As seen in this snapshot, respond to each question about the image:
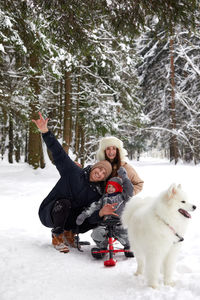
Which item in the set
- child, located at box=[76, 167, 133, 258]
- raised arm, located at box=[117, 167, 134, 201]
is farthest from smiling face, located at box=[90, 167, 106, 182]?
raised arm, located at box=[117, 167, 134, 201]

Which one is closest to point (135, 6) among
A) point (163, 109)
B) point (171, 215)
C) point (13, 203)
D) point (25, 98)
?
point (171, 215)

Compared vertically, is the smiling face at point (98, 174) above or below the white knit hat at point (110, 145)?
below

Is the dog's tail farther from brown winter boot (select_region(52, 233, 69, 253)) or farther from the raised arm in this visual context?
brown winter boot (select_region(52, 233, 69, 253))

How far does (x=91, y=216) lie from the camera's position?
4.11 m

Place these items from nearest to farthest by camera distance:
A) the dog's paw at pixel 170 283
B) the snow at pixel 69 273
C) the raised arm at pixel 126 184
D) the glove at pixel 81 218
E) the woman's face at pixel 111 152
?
the snow at pixel 69 273 < the dog's paw at pixel 170 283 < the raised arm at pixel 126 184 < the glove at pixel 81 218 < the woman's face at pixel 111 152

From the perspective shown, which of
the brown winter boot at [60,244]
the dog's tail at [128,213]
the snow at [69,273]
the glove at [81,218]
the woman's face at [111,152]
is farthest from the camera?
the woman's face at [111,152]

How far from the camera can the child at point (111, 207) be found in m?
3.80

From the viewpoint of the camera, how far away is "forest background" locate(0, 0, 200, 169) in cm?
412

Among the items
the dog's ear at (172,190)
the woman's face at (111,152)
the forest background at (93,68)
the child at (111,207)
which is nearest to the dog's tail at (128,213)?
the child at (111,207)

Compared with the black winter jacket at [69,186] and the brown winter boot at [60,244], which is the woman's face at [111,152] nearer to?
the black winter jacket at [69,186]

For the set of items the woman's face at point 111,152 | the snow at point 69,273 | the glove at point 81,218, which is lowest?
the snow at point 69,273

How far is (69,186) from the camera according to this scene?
165 inches

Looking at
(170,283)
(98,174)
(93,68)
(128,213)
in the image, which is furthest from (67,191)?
(93,68)

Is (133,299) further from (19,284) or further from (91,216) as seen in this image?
(91,216)
